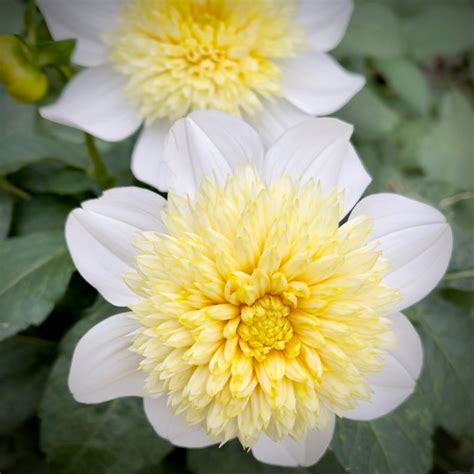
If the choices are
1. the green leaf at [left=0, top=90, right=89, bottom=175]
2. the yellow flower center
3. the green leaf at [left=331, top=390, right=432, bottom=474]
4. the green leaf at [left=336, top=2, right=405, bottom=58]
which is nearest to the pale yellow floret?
the green leaf at [left=331, top=390, right=432, bottom=474]

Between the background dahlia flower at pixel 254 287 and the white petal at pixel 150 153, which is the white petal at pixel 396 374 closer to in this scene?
the background dahlia flower at pixel 254 287

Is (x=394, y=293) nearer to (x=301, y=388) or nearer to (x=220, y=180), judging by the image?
(x=301, y=388)

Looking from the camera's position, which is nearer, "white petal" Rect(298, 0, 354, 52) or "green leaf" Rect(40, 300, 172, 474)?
"green leaf" Rect(40, 300, 172, 474)

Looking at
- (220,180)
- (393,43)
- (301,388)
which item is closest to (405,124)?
(393,43)

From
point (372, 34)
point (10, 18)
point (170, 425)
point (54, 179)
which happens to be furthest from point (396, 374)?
point (10, 18)

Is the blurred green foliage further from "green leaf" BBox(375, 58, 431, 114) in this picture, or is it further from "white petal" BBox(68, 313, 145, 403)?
"white petal" BBox(68, 313, 145, 403)

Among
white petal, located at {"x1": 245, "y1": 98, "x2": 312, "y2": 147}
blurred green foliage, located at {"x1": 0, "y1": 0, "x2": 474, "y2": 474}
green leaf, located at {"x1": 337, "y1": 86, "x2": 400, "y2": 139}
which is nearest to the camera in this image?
blurred green foliage, located at {"x1": 0, "y1": 0, "x2": 474, "y2": 474}

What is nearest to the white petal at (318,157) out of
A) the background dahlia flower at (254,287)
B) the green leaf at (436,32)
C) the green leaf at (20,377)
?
the background dahlia flower at (254,287)
